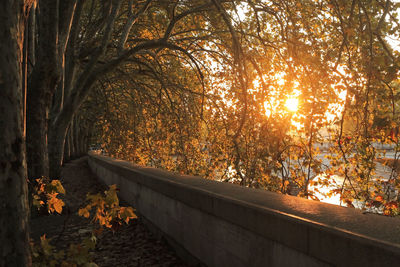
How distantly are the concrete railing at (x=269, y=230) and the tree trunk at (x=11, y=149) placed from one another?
2064mm

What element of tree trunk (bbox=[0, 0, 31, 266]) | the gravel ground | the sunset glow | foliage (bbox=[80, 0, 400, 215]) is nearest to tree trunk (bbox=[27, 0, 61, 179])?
the gravel ground

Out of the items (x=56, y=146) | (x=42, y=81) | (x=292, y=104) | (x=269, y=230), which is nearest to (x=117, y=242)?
(x=42, y=81)

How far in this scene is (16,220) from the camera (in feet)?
9.13

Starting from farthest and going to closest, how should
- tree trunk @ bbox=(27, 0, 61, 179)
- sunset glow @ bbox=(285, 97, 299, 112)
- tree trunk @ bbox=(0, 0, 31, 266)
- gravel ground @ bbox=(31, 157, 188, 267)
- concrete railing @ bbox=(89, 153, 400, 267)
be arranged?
sunset glow @ bbox=(285, 97, 299, 112) → tree trunk @ bbox=(27, 0, 61, 179) → gravel ground @ bbox=(31, 157, 188, 267) → tree trunk @ bbox=(0, 0, 31, 266) → concrete railing @ bbox=(89, 153, 400, 267)

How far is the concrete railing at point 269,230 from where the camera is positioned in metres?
2.39

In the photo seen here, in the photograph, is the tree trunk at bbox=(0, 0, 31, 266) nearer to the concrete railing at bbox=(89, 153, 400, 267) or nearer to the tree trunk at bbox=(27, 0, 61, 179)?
the concrete railing at bbox=(89, 153, 400, 267)

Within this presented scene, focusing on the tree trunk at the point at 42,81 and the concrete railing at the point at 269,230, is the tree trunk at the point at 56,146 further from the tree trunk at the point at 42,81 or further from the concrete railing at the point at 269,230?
the concrete railing at the point at 269,230

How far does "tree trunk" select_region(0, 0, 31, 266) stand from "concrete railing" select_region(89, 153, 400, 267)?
6.77 feet

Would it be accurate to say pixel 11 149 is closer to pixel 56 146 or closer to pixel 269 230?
pixel 269 230

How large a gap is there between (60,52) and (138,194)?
358 centimetres

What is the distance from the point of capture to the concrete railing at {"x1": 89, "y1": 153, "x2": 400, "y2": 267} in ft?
7.85

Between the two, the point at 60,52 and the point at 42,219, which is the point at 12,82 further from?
the point at 42,219

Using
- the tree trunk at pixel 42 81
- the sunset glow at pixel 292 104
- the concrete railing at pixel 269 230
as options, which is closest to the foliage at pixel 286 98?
the sunset glow at pixel 292 104

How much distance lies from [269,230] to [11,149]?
91.6 inches
